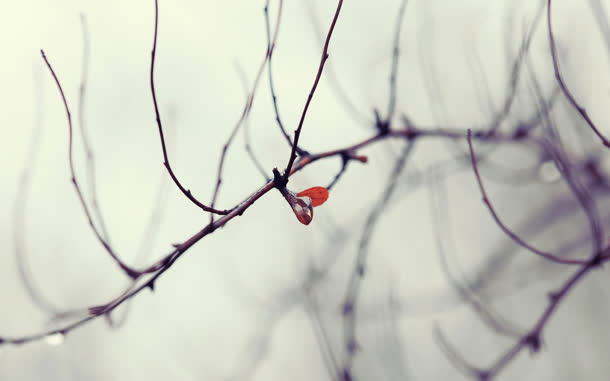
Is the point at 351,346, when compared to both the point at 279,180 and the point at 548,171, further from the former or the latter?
the point at 548,171

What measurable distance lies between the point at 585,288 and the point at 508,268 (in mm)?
417

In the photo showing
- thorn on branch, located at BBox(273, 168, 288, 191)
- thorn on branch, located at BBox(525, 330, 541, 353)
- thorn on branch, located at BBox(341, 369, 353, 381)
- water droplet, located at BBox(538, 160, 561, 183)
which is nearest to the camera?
thorn on branch, located at BBox(273, 168, 288, 191)

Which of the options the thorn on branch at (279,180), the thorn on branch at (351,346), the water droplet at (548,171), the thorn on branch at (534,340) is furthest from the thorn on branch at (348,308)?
the water droplet at (548,171)

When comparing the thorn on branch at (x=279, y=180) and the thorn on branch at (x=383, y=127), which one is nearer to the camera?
the thorn on branch at (x=279, y=180)

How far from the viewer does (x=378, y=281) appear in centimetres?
119

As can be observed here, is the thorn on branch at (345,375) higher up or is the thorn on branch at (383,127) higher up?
the thorn on branch at (383,127)

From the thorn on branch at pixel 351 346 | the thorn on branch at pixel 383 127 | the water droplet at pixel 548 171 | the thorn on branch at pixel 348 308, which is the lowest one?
the thorn on branch at pixel 351 346

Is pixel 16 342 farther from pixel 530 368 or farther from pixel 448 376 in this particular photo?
pixel 530 368

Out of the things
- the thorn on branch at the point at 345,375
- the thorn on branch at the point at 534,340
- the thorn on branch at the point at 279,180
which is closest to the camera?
the thorn on branch at the point at 279,180

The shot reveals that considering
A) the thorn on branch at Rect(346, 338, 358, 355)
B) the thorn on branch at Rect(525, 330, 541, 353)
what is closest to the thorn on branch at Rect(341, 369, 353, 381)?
the thorn on branch at Rect(346, 338, 358, 355)

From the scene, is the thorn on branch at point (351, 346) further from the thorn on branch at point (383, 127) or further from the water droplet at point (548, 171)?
the water droplet at point (548, 171)

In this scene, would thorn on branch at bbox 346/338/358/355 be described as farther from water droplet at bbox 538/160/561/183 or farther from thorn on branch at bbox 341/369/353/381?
water droplet at bbox 538/160/561/183

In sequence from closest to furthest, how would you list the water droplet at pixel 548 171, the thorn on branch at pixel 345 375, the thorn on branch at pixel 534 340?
the thorn on branch at pixel 534 340
the thorn on branch at pixel 345 375
the water droplet at pixel 548 171

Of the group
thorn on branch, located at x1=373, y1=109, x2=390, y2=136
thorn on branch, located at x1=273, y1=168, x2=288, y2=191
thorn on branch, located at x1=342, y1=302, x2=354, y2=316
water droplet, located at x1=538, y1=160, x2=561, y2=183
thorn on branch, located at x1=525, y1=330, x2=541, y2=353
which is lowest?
thorn on branch, located at x1=525, y1=330, x2=541, y2=353
